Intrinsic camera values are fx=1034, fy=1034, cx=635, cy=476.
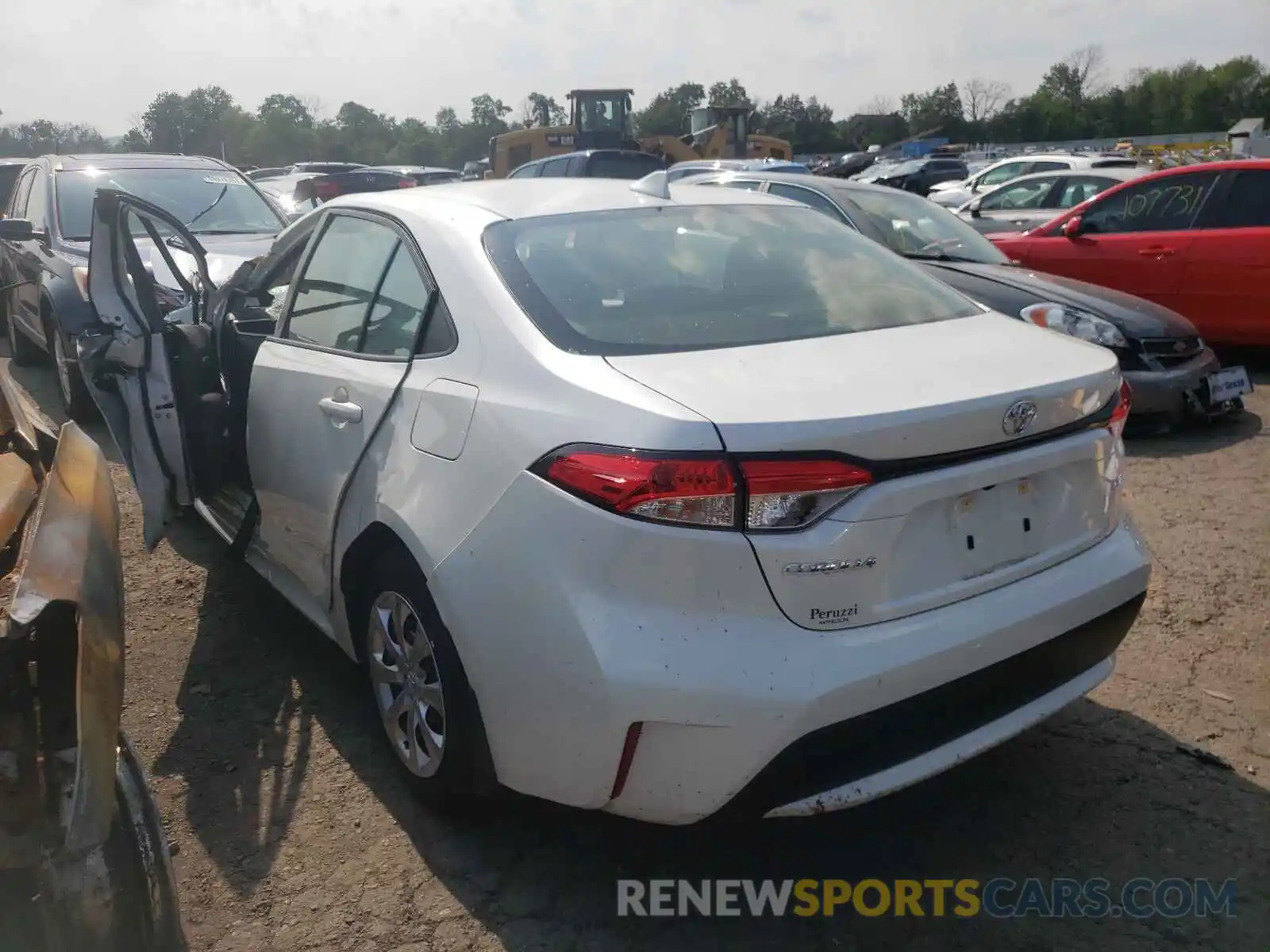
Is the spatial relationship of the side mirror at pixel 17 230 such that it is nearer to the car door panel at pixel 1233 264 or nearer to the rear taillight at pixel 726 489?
the rear taillight at pixel 726 489

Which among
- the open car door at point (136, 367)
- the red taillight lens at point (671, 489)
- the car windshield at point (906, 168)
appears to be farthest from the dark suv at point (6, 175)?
the car windshield at point (906, 168)

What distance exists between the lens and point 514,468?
7.34 feet

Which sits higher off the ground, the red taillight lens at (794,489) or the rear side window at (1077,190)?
the rear side window at (1077,190)

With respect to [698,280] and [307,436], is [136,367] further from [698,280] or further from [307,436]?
[698,280]

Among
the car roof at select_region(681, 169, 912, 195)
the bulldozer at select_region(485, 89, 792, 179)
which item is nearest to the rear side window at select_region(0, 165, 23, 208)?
the car roof at select_region(681, 169, 912, 195)

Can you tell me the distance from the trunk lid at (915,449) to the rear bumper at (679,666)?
7 cm

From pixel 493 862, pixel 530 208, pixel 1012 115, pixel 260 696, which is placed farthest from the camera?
pixel 1012 115

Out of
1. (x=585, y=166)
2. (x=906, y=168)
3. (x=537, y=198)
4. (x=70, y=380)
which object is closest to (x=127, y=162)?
(x=70, y=380)

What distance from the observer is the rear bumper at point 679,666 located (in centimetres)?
203

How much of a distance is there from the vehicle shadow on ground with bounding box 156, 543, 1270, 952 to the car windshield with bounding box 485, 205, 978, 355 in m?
1.22

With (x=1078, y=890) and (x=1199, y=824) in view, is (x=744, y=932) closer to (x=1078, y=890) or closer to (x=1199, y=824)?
(x=1078, y=890)

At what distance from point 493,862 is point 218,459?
1.97m

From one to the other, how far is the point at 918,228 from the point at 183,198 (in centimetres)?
518

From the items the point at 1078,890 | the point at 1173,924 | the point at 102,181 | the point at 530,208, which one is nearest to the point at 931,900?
the point at 1078,890
